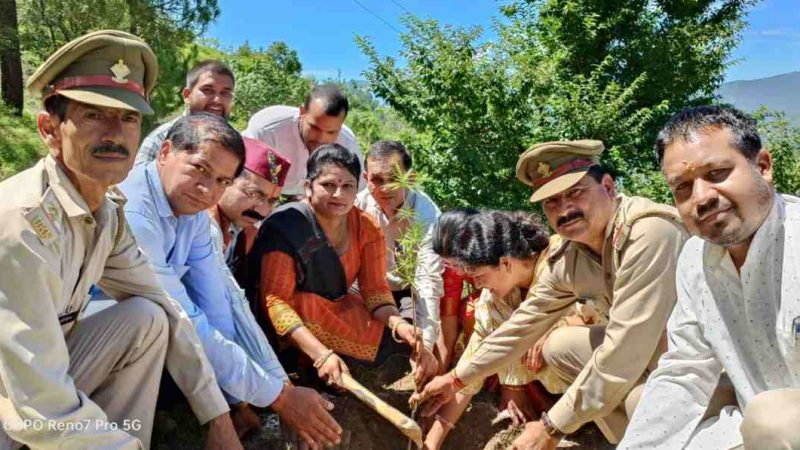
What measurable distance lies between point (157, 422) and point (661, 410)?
7.09ft

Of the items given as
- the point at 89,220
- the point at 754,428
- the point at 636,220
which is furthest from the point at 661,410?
the point at 89,220

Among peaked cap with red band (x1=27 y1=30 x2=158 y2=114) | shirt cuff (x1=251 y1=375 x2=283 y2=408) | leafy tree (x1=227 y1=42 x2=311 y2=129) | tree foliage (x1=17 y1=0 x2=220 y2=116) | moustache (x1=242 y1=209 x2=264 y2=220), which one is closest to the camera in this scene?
peaked cap with red band (x1=27 y1=30 x2=158 y2=114)

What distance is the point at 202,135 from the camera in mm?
2910

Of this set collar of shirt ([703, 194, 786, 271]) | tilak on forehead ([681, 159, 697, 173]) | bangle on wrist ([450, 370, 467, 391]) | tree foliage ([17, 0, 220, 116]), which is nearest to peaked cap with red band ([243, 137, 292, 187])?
bangle on wrist ([450, 370, 467, 391])

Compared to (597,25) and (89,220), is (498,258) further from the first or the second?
(597,25)

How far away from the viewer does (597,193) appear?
292 centimetres

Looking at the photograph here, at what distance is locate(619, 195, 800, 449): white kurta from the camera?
2.01 metres

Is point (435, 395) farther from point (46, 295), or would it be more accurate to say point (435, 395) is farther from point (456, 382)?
point (46, 295)

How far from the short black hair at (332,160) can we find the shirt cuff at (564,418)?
1.55m

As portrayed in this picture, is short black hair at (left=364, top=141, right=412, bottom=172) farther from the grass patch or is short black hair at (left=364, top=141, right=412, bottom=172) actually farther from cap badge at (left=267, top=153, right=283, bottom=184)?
the grass patch

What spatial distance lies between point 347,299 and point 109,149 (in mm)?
1745

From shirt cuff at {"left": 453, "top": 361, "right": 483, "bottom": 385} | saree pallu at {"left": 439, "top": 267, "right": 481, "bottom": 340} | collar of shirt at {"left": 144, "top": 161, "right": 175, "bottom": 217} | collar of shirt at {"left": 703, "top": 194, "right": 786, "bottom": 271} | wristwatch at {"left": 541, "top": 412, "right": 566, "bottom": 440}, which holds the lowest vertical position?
wristwatch at {"left": 541, "top": 412, "right": 566, "bottom": 440}

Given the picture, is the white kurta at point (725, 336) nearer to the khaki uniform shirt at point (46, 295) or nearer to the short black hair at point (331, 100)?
the khaki uniform shirt at point (46, 295)

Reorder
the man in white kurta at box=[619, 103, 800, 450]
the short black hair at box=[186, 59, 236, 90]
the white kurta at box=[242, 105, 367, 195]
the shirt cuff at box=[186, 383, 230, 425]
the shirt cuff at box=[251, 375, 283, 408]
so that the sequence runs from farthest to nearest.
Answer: the white kurta at box=[242, 105, 367, 195] < the short black hair at box=[186, 59, 236, 90] < the shirt cuff at box=[251, 375, 283, 408] < the shirt cuff at box=[186, 383, 230, 425] < the man in white kurta at box=[619, 103, 800, 450]
